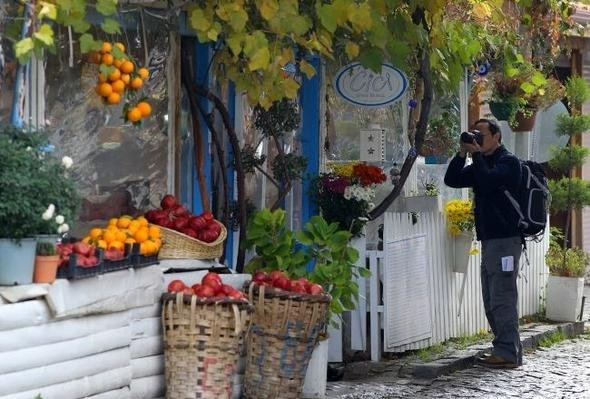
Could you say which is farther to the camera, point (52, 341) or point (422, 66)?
point (422, 66)

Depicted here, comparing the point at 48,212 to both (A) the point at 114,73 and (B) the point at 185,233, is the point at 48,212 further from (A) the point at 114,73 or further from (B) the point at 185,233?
(B) the point at 185,233

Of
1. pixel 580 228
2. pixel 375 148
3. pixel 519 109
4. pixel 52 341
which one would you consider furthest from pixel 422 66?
pixel 580 228

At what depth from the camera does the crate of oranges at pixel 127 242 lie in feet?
21.7

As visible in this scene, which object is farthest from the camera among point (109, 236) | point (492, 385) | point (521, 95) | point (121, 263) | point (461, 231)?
point (521, 95)

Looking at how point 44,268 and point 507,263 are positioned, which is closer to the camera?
point 44,268

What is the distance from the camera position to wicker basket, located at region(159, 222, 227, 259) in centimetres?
742

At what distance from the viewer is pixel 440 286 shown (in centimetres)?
1075

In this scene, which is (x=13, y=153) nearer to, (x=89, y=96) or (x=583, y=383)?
(x=89, y=96)

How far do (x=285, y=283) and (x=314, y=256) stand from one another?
1053mm

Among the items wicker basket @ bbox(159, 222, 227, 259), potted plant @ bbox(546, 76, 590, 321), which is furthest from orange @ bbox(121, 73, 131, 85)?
potted plant @ bbox(546, 76, 590, 321)

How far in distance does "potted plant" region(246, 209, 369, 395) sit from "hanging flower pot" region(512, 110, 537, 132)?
182 inches

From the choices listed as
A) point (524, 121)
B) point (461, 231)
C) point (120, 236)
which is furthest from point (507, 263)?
point (120, 236)

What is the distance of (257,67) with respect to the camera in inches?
275

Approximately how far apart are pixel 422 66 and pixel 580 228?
8.09 meters
